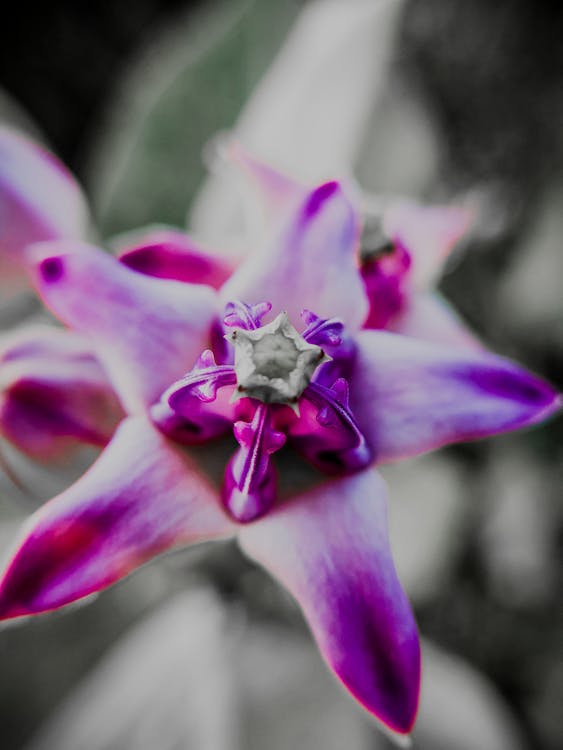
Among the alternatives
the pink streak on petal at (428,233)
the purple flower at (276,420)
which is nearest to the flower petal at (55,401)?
the purple flower at (276,420)

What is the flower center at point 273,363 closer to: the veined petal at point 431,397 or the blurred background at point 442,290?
the veined petal at point 431,397

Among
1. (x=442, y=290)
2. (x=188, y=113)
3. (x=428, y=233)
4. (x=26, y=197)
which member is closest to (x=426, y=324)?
(x=428, y=233)

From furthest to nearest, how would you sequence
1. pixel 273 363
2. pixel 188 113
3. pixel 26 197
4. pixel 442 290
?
pixel 442 290
pixel 188 113
pixel 26 197
pixel 273 363

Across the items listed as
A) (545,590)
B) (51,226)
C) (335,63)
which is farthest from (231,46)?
(545,590)

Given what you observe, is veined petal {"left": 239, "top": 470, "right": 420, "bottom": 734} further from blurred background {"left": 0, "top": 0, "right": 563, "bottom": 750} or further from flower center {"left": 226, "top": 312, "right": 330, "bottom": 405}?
blurred background {"left": 0, "top": 0, "right": 563, "bottom": 750}

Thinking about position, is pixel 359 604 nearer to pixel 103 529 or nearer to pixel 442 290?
pixel 103 529

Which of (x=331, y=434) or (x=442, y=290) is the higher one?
(x=331, y=434)

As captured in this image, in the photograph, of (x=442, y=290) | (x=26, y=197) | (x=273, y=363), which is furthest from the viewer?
(x=442, y=290)
